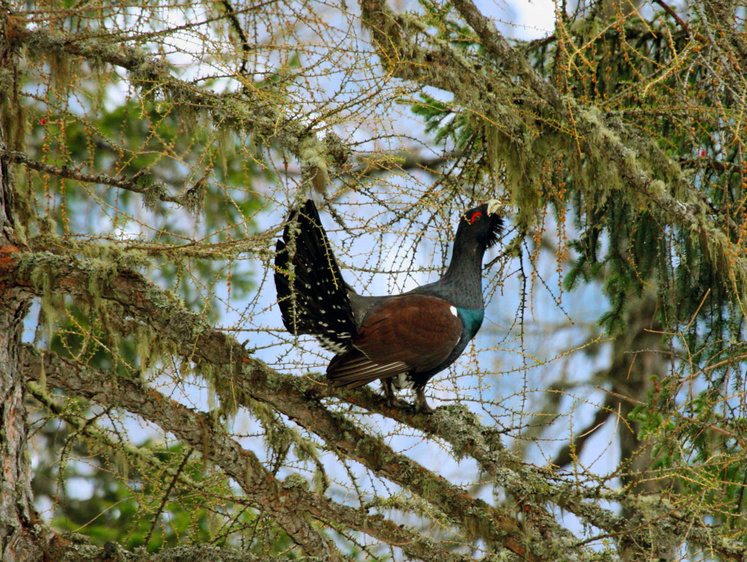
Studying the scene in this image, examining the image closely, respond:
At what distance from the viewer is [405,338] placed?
349 cm

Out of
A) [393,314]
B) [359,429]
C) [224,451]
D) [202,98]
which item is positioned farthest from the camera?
[393,314]

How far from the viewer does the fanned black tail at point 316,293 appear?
10.3 ft

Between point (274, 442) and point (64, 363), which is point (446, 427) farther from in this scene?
point (64, 363)

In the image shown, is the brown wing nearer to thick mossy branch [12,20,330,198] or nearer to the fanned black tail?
the fanned black tail

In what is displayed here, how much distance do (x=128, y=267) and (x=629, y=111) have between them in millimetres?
2373

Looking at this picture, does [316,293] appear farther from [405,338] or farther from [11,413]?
[11,413]

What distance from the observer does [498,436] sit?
319 centimetres

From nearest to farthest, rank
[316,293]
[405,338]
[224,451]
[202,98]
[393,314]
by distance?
[202,98]
[224,451]
[316,293]
[405,338]
[393,314]

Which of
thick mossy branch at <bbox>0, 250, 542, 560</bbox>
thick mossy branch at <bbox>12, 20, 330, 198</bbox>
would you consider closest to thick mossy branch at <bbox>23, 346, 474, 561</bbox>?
thick mossy branch at <bbox>0, 250, 542, 560</bbox>

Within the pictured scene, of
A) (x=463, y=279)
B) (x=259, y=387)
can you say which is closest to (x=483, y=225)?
(x=463, y=279)

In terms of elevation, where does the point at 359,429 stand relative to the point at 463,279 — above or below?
below

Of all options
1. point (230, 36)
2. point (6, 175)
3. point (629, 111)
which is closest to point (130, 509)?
point (6, 175)

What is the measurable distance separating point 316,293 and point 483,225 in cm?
106

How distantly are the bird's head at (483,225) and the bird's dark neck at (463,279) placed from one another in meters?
0.04
